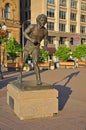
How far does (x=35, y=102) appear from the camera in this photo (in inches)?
401

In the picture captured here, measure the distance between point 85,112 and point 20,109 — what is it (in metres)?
2.50

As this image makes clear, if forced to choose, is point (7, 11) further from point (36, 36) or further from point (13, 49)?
point (36, 36)

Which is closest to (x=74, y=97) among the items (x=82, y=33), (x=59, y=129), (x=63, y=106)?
(x=63, y=106)

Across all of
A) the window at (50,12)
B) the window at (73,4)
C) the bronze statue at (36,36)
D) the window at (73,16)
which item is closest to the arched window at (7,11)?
the window at (50,12)

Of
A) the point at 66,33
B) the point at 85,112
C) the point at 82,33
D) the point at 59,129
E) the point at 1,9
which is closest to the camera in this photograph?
the point at 59,129

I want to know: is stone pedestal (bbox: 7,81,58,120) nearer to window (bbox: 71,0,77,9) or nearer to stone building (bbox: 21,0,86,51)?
stone building (bbox: 21,0,86,51)

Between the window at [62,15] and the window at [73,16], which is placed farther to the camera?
the window at [73,16]

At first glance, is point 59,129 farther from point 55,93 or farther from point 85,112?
point 85,112

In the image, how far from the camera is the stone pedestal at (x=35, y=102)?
32.9ft

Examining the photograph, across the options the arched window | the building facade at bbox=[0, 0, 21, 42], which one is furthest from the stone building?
the arched window

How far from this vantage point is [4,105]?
12.2 metres

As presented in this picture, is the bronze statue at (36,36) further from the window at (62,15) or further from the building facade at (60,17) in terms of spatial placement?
the window at (62,15)

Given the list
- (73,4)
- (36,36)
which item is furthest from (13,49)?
(36,36)

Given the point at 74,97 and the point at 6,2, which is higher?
the point at 6,2
